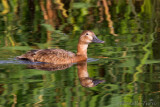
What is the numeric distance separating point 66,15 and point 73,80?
582cm

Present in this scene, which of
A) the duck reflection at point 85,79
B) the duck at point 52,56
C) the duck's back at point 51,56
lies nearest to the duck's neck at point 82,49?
the duck at point 52,56

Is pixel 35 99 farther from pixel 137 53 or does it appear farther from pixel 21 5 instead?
pixel 21 5

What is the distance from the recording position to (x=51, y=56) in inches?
372

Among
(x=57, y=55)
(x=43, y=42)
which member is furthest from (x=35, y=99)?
(x=43, y=42)

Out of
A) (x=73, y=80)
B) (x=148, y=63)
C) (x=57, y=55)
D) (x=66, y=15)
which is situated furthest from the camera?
(x=66, y=15)

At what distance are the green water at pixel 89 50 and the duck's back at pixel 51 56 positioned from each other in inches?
9.9

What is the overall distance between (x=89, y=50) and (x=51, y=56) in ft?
4.78

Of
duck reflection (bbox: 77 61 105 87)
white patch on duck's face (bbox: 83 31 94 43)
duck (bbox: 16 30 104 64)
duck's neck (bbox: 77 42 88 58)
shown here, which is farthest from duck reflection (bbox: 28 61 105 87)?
white patch on duck's face (bbox: 83 31 94 43)

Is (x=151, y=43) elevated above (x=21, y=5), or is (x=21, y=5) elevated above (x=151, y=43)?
(x=21, y=5)

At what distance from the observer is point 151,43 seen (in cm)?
1034

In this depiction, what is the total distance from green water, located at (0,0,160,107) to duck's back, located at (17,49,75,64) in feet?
0.83

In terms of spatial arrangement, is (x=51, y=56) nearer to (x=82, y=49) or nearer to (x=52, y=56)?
(x=52, y=56)

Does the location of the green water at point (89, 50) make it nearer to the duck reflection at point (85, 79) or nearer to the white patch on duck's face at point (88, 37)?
the duck reflection at point (85, 79)

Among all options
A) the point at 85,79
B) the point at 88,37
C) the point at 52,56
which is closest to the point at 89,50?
the point at 88,37
